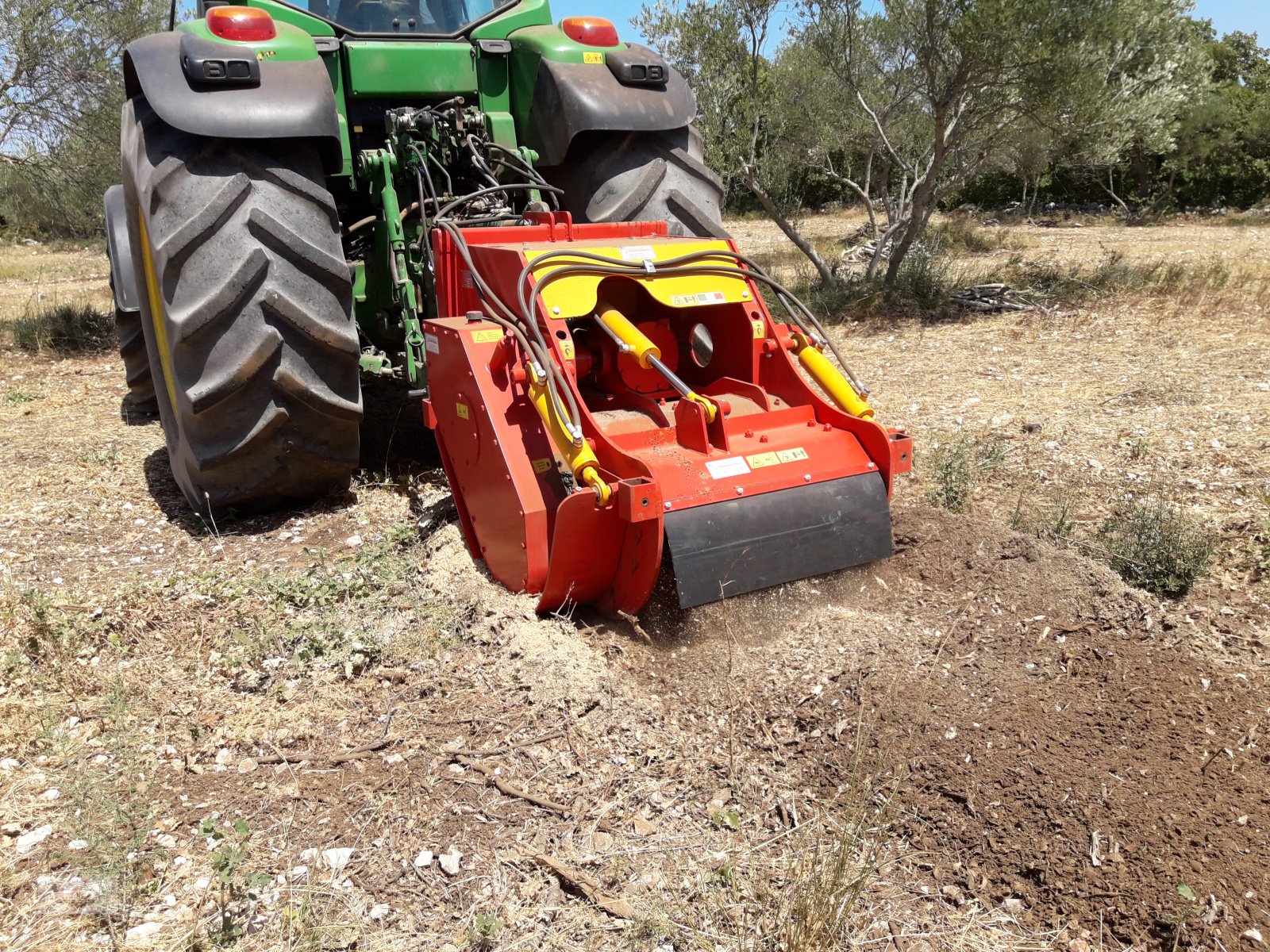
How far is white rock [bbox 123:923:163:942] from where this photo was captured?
2080mm

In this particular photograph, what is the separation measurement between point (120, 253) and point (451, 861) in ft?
15.9

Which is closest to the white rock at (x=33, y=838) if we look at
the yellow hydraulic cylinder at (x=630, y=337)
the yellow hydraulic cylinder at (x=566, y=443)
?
the yellow hydraulic cylinder at (x=566, y=443)

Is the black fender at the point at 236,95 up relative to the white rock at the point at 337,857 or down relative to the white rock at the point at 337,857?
up

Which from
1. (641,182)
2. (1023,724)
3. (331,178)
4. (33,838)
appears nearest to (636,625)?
(1023,724)

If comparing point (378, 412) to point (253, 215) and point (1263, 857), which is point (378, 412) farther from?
point (1263, 857)

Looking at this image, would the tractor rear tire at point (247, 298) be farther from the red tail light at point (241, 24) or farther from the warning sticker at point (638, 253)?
the warning sticker at point (638, 253)

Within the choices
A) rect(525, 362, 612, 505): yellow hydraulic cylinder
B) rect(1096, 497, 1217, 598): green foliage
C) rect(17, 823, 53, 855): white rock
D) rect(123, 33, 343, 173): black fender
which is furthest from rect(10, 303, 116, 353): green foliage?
rect(1096, 497, 1217, 598): green foliage

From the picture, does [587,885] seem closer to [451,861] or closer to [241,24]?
[451,861]

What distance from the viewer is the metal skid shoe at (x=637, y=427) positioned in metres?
3.01

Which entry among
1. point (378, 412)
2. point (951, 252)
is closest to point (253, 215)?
point (378, 412)

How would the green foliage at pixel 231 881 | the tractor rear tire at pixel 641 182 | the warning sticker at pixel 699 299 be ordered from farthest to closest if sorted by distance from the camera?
the tractor rear tire at pixel 641 182, the warning sticker at pixel 699 299, the green foliage at pixel 231 881

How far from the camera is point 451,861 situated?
2287 mm

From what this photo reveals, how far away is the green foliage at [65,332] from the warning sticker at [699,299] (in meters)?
6.94

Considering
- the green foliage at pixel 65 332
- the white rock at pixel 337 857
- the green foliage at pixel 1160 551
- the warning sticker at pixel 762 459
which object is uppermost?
the warning sticker at pixel 762 459
